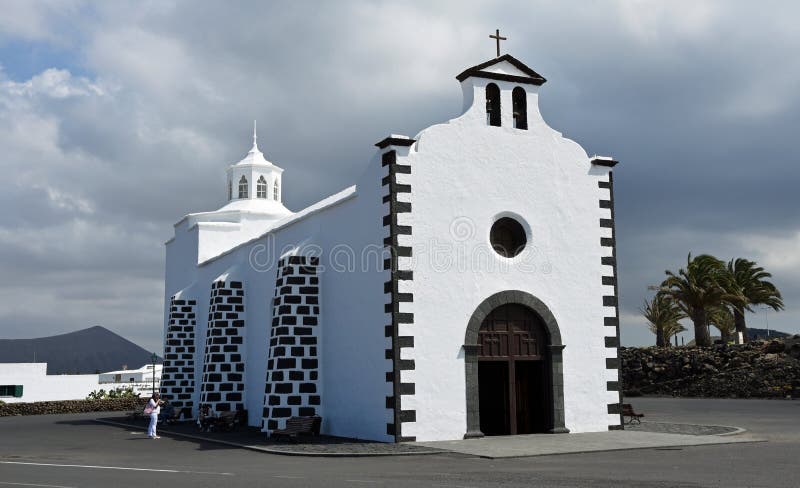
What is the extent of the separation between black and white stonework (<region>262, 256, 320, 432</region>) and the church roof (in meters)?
6.14

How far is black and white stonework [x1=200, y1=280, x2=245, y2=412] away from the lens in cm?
2544

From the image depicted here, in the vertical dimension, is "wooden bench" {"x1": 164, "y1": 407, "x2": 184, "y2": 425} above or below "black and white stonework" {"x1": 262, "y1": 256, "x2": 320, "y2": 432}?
below

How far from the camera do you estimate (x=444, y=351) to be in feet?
62.2

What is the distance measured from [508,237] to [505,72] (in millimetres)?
4065

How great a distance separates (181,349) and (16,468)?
14737 millimetres

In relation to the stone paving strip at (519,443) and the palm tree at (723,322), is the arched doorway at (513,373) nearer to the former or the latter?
the stone paving strip at (519,443)

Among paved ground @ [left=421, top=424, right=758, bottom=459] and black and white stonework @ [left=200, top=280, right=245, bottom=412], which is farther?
black and white stonework @ [left=200, top=280, right=245, bottom=412]

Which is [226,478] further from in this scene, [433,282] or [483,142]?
[483,142]

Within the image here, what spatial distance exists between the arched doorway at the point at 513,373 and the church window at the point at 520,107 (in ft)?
14.8

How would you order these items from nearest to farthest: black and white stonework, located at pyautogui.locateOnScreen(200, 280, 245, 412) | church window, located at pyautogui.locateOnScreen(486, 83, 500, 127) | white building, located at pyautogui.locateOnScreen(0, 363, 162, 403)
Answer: church window, located at pyautogui.locateOnScreen(486, 83, 500, 127), black and white stonework, located at pyautogui.locateOnScreen(200, 280, 245, 412), white building, located at pyautogui.locateOnScreen(0, 363, 162, 403)

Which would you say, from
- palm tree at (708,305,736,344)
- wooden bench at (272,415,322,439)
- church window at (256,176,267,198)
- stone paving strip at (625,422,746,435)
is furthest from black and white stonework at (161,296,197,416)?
palm tree at (708,305,736,344)

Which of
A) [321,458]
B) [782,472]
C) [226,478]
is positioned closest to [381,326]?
[321,458]

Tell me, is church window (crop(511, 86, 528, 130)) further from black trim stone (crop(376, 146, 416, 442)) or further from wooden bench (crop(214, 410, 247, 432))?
wooden bench (crop(214, 410, 247, 432))

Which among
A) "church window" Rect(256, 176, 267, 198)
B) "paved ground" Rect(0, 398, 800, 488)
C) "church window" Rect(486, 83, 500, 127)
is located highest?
"church window" Rect(256, 176, 267, 198)
